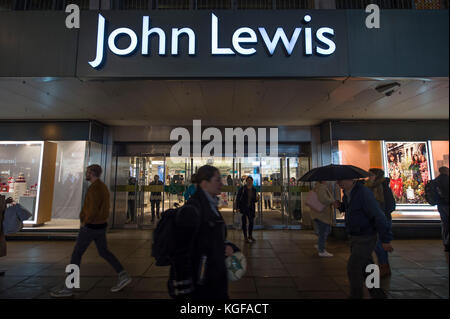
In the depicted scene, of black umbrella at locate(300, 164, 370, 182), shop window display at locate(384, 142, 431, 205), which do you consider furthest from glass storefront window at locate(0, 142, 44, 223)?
shop window display at locate(384, 142, 431, 205)

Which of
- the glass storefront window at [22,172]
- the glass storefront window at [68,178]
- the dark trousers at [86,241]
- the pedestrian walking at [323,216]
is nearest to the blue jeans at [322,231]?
the pedestrian walking at [323,216]

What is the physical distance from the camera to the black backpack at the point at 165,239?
6.33ft

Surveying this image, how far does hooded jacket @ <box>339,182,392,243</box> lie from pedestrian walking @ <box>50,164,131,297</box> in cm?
358

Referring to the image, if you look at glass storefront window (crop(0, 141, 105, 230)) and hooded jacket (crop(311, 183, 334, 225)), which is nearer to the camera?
hooded jacket (crop(311, 183, 334, 225))

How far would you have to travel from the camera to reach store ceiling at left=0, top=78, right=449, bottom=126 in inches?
197

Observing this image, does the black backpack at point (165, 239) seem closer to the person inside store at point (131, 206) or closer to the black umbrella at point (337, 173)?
the black umbrella at point (337, 173)

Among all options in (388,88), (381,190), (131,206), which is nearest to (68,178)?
(131,206)

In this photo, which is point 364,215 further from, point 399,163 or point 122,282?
point 399,163

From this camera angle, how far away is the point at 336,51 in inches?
183

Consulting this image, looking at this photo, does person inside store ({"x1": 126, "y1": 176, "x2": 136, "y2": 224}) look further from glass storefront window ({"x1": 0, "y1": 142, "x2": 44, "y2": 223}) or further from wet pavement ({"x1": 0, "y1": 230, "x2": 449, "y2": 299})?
glass storefront window ({"x1": 0, "y1": 142, "x2": 44, "y2": 223})

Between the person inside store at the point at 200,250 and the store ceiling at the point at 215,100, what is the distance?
11.0ft
